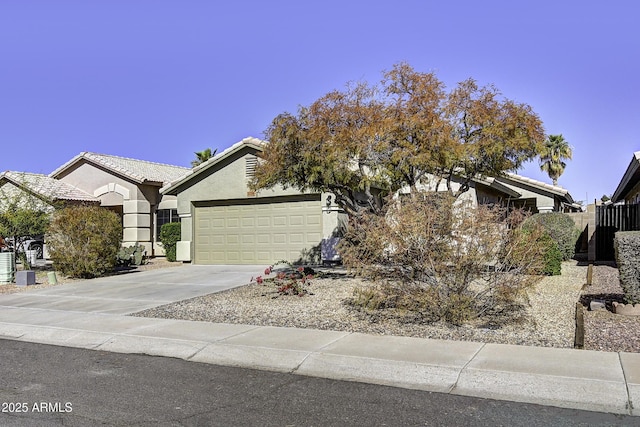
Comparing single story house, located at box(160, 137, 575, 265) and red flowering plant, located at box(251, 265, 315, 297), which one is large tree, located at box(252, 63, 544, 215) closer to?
red flowering plant, located at box(251, 265, 315, 297)

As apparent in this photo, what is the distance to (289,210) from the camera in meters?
20.1

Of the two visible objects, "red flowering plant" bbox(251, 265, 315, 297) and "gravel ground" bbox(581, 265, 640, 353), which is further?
"red flowering plant" bbox(251, 265, 315, 297)

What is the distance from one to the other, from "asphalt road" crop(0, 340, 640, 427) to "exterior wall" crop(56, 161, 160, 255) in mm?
17684

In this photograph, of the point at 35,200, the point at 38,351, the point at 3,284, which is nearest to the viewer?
the point at 38,351

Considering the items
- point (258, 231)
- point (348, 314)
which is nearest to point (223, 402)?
point (348, 314)

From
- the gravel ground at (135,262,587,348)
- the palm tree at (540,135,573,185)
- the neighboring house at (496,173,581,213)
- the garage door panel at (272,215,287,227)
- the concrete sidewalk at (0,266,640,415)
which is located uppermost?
the palm tree at (540,135,573,185)

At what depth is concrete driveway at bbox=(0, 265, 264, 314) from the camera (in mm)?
12422

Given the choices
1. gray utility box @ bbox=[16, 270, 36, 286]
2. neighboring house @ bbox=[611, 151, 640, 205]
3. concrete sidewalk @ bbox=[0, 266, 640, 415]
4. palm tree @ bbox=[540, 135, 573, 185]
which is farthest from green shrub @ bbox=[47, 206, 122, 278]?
palm tree @ bbox=[540, 135, 573, 185]

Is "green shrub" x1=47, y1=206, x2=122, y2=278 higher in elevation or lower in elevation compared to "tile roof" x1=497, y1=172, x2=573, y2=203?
lower

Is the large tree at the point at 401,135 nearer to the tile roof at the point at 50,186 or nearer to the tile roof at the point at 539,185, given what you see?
the tile roof at the point at 539,185

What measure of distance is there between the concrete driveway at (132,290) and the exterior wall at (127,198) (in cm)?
542

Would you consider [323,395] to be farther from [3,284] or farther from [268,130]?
[3,284]

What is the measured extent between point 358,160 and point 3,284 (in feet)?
37.4

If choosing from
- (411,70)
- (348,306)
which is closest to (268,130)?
(411,70)
